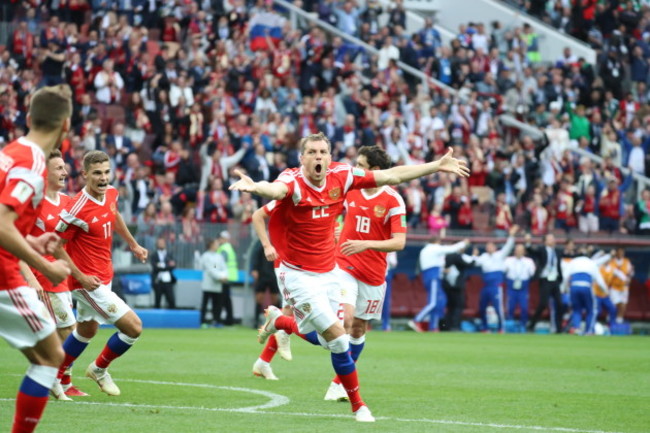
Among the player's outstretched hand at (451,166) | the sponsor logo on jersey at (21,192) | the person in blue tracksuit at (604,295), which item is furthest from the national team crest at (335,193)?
the person in blue tracksuit at (604,295)

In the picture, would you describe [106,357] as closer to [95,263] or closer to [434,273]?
[95,263]

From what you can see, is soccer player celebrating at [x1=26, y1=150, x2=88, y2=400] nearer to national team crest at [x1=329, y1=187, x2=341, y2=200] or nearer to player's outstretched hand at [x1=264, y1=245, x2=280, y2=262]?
player's outstretched hand at [x1=264, y1=245, x2=280, y2=262]

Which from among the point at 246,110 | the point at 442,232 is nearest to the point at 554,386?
the point at 442,232

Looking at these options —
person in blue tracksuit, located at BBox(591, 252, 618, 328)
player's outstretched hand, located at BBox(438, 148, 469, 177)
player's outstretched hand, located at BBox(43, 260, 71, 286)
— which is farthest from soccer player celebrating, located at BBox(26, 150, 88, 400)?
person in blue tracksuit, located at BBox(591, 252, 618, 328)

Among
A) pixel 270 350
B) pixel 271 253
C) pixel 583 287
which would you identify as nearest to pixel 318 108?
pixel 583 287

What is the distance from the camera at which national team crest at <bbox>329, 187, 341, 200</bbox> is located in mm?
10164

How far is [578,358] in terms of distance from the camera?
18.4 meters

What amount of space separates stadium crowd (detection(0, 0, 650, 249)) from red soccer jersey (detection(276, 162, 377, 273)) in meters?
15.2

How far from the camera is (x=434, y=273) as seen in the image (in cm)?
2645

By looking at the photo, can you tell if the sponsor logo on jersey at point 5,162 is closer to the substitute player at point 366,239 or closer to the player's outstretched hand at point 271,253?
the player's outstretched hand at point 271,253

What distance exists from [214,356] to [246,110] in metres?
13.3

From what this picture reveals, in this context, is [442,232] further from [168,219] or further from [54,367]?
[54,367]

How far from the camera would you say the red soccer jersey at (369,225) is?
40.0 feet

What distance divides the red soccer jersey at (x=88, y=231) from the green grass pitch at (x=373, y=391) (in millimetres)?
1288
